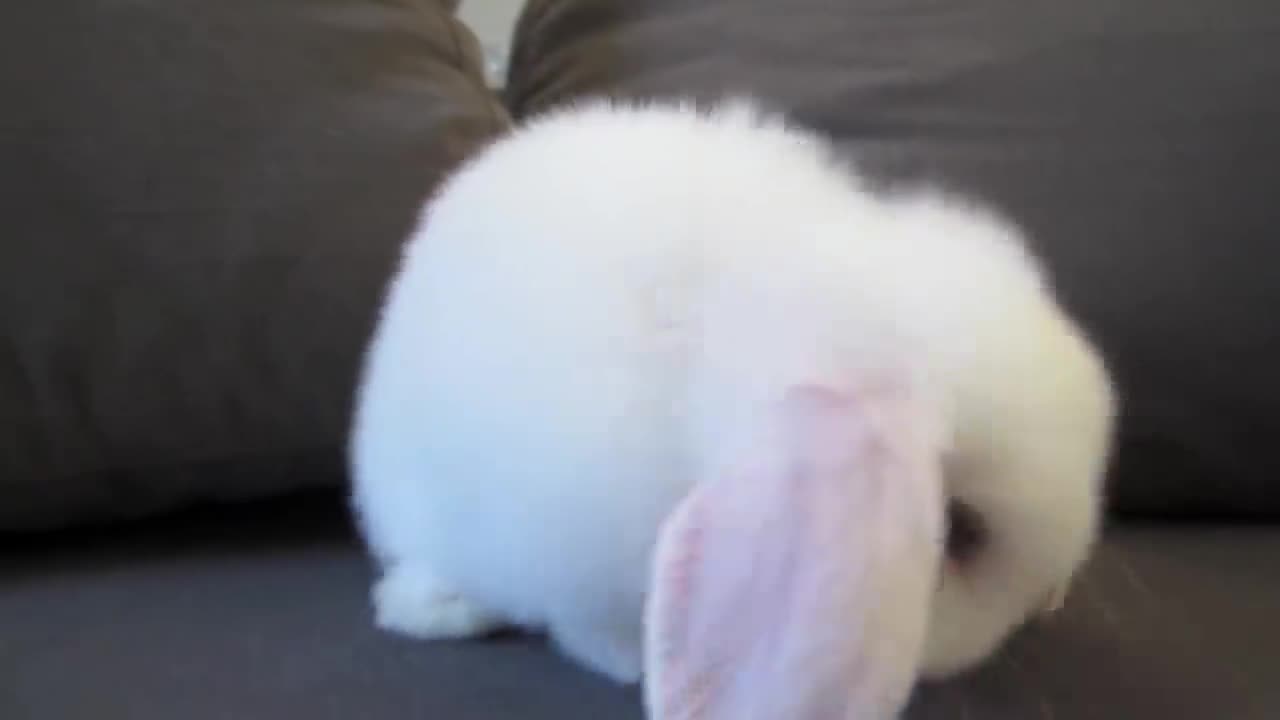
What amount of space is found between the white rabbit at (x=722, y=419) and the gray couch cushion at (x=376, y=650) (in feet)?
0.10

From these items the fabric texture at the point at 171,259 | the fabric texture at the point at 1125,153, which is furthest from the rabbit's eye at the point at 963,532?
the fabric texture at the point at 171,259

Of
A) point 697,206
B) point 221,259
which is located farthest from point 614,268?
point 221,259

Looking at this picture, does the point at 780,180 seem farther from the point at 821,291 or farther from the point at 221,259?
the point at 221,259

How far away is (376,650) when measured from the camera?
84 centimetres

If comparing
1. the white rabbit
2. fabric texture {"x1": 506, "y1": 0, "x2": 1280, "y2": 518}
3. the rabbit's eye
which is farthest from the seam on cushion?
the rabbit's eye

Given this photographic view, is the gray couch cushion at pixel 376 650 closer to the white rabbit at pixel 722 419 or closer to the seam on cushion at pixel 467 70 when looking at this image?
the white rabbit at pixel 722 419

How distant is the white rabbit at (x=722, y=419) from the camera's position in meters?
0.62

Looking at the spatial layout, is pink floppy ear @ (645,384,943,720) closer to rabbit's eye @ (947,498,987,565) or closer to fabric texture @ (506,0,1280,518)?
rabbit's eye @ (947,498,987,565)

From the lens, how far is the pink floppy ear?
61 cm

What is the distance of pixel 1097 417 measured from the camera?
74 centimetres

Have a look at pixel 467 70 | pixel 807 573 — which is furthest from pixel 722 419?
pixel 467 70

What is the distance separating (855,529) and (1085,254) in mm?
415

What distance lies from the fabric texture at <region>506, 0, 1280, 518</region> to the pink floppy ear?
1.23ft

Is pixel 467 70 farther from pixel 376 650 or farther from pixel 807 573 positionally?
pixel 807 573
